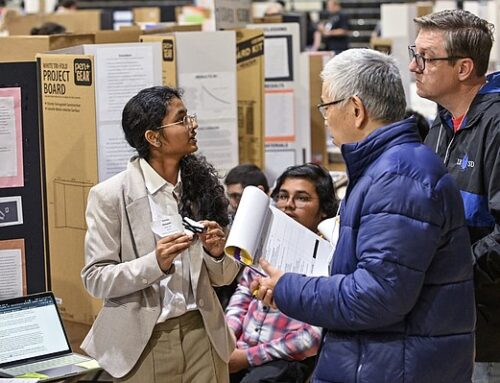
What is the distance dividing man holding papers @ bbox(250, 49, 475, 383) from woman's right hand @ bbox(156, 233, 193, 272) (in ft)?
1.78

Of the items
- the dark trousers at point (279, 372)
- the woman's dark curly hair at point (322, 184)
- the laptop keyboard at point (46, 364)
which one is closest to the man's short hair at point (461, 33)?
the woman's dark curly hair at point (322, 184)

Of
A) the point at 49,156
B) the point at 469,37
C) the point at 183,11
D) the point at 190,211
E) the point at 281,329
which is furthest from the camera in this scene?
the point at 183,11

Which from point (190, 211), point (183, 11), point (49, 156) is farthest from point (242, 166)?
point (183, 11)

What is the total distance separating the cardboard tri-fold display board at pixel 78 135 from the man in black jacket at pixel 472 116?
1.51m

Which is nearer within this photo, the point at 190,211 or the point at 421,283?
the point at 421,283

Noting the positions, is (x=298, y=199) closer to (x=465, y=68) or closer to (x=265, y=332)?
(x=265, y=332)

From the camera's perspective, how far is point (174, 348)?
2980 millimetres

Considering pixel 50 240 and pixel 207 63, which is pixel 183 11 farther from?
pixel 50 240

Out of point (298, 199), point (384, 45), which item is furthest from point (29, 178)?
point (384, 45)

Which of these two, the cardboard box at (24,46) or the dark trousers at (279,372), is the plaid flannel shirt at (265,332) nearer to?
the dark trousers at (279,372)

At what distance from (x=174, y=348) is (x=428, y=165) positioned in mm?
1146

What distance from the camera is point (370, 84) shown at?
89.3 inches

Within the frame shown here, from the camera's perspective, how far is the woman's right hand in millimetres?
2834

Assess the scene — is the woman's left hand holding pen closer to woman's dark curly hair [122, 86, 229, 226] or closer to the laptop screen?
woman's dark curly hair [122, 86, 229, 226]
